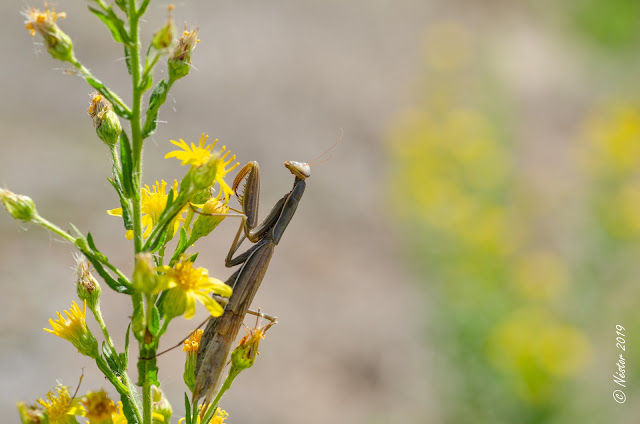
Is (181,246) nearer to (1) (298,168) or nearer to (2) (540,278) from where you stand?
(1) (298,168)

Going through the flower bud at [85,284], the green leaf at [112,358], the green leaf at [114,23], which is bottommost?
the green leaf at [112,358]

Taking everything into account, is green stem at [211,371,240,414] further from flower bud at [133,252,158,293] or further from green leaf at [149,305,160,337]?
flower bud at [133,252,158,293]

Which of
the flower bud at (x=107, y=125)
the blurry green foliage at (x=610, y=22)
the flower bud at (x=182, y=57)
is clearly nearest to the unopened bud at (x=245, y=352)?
the flower bud at (x=107, y=125)

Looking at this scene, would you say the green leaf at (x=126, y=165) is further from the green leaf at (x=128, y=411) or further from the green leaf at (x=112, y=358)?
the green leaf at (x=128, y=411)

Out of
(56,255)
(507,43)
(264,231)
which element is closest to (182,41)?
(264,231)

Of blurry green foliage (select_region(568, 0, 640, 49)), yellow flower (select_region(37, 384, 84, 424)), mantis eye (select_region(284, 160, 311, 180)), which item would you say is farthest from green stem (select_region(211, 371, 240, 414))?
blurry green foliage (select_region(568, 0, 640, 49))

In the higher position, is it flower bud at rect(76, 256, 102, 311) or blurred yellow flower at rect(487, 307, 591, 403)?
blurred yellow flower at rect(487, 307, 591, 403)
